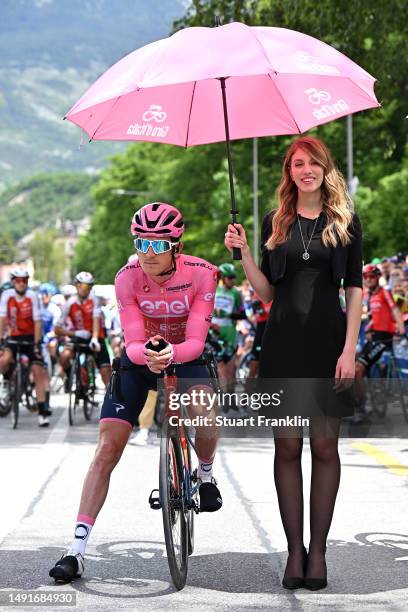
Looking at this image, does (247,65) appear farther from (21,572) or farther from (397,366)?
(397,366)

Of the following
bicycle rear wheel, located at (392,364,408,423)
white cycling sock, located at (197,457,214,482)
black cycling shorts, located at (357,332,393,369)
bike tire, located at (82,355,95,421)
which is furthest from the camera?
bike tire, located at (82,355,95,421)

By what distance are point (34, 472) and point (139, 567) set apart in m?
4.19

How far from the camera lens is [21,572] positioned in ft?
20.4

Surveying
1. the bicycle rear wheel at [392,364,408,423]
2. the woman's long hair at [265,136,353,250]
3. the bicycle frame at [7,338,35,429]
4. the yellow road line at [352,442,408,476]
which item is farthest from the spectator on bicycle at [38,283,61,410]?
the woman's long hair at [265,136,353,250]

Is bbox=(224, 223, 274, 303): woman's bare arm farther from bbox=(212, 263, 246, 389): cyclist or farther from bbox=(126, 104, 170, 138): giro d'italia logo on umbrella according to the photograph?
bbox=(212, 263, 246, 389): cyclist

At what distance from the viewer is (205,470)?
254 inches

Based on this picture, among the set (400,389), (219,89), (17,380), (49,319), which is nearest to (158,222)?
(219,89)

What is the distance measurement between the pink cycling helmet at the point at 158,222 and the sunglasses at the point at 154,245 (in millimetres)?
31

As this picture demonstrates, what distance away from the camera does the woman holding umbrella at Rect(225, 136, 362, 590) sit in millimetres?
5898

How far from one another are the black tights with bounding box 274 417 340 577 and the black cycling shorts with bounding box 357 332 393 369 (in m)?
9.03

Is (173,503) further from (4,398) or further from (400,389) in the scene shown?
(4,398)

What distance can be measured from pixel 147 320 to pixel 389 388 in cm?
898

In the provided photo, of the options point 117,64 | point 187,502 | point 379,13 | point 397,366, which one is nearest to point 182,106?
point 117,64

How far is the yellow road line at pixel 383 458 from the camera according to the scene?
34.0 ft
